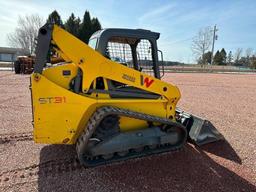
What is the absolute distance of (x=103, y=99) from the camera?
392 centimetres

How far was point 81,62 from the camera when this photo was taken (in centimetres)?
376

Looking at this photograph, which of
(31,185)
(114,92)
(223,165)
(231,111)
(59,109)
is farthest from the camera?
(231,111)

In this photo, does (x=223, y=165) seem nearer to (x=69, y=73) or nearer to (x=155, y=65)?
(x=155, y=65)

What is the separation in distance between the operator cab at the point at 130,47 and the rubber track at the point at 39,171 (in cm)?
204

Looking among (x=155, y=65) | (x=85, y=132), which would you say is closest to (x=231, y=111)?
(x=155, y=65)

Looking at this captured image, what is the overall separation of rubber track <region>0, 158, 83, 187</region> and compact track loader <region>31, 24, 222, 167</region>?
1.44ft

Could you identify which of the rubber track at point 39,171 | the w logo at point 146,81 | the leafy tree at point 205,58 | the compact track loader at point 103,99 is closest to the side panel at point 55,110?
the compact track loader at point 103,99

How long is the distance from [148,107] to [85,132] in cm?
126

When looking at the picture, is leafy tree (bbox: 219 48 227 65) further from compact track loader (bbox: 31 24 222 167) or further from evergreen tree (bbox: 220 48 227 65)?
compact track loader (bbox: 31 24 222 167)

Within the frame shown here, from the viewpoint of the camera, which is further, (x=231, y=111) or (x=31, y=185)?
(x=231, y=111)

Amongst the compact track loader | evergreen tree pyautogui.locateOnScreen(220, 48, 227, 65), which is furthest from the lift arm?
evergreen tree pyautogui.locateOnScreen(220, 48, 227, 65)

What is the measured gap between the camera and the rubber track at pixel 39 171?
3.64 meters

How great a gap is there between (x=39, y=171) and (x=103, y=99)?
163cm

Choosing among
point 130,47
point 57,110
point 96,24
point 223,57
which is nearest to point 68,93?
point 57,110
